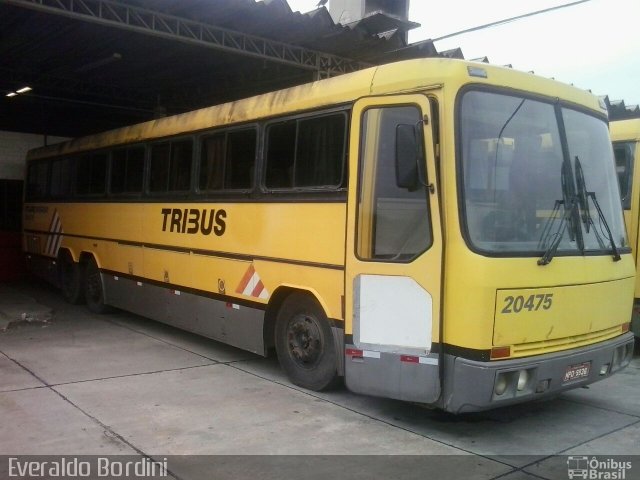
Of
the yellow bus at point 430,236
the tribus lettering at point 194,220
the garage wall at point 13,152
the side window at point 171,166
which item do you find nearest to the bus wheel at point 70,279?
the side window at point 171,166

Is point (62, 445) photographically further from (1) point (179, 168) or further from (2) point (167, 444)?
(1) point (179, 168)

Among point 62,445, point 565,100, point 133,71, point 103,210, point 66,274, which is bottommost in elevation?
point 62,445

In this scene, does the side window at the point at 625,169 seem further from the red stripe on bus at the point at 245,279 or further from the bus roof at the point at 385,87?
the red stripe on bus at the point at 245,279

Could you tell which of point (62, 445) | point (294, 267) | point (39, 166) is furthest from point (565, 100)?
point (39, 166)

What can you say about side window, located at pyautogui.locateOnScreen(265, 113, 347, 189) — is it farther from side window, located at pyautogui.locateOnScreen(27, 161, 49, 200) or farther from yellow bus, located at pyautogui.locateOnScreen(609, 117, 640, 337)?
side window, located at pyautogui.locateOnScreen(27, 161, 49, 200)

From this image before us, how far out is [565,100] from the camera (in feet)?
18.0

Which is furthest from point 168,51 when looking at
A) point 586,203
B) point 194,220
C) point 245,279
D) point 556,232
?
point 556,232

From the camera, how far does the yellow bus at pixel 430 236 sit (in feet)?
15.7

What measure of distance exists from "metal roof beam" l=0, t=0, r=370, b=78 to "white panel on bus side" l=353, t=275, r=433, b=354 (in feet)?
20.7

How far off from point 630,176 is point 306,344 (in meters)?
4.89

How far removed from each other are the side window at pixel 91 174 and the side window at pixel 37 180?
1844 mm

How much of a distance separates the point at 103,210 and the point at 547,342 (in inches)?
298

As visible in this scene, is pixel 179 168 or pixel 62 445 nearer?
pixel 62 445

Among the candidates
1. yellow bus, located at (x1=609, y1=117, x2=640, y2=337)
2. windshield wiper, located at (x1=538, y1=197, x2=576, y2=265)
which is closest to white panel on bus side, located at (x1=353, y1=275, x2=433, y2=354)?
windshield wiper, located at (x1=538, y1=197, x2=576, y2=265)
